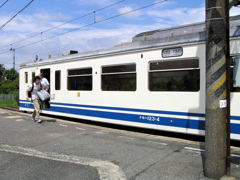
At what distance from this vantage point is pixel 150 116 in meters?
7.28

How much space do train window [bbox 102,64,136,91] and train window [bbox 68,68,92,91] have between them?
2.66 ft

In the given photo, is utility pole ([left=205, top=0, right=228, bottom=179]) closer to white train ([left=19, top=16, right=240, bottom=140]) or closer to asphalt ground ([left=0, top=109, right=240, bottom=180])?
asphalt ground ([left=0, top=109, right=240, bottom=180])

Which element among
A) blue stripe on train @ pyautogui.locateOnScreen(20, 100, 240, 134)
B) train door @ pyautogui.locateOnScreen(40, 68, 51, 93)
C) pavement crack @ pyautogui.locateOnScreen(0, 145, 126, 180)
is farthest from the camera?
train door @ pyautogui.locateOnScreen(40, 68, 51, 93)

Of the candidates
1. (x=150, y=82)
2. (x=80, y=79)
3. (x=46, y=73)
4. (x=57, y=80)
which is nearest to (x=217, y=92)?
(x=150, y=82)

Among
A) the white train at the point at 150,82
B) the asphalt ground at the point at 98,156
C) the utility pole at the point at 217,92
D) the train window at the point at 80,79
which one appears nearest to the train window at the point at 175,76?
the white train at the point at 150,82

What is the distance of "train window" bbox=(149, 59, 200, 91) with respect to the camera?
252 inches

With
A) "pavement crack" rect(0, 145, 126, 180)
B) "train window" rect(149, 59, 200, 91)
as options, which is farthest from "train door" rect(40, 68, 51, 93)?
"train window" rect(149, 59, 200, 91)

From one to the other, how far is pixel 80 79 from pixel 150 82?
137 inches

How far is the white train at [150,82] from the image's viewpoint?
20.7ft

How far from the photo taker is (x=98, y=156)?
547cm

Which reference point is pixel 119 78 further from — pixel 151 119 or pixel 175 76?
pixel 175 76

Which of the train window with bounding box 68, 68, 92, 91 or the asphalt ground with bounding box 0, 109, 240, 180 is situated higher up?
the train window with bounding box 68, 68, 92, 91

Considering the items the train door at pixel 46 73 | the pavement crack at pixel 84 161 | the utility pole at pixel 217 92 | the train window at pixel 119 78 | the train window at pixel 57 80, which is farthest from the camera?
the train door at pixel 46 73

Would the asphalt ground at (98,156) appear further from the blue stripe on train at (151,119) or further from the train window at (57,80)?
the train window at (57,80)
